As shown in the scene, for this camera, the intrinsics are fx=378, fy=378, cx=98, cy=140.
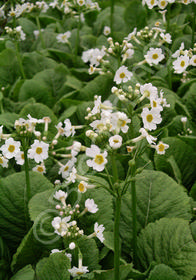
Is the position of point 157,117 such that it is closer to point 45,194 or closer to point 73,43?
point 45,194

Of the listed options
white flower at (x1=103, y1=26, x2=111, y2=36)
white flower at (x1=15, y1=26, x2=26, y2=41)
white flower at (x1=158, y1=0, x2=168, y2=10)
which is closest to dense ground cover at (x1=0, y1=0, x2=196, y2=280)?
white flower at (x1=158, y1=0, x2=168, y2=10)

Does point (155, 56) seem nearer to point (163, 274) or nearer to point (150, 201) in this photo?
point (150, 201)

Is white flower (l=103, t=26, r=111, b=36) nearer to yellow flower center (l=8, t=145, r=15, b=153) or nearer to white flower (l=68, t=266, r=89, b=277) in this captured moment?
yellow flower center (l=8, t=145, r=15, b=153)

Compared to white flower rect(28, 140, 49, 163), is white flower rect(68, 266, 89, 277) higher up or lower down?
lower down

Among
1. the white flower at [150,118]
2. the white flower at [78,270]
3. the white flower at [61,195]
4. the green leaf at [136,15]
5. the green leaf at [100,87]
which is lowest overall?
the white flower at [78,270]

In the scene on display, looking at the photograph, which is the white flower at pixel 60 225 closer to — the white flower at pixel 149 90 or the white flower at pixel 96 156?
the white flower at pixel 96 156

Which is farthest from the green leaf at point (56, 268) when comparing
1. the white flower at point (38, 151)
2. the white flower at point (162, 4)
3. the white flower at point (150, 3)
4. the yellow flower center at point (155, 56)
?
the white flower at point (162, 4)
